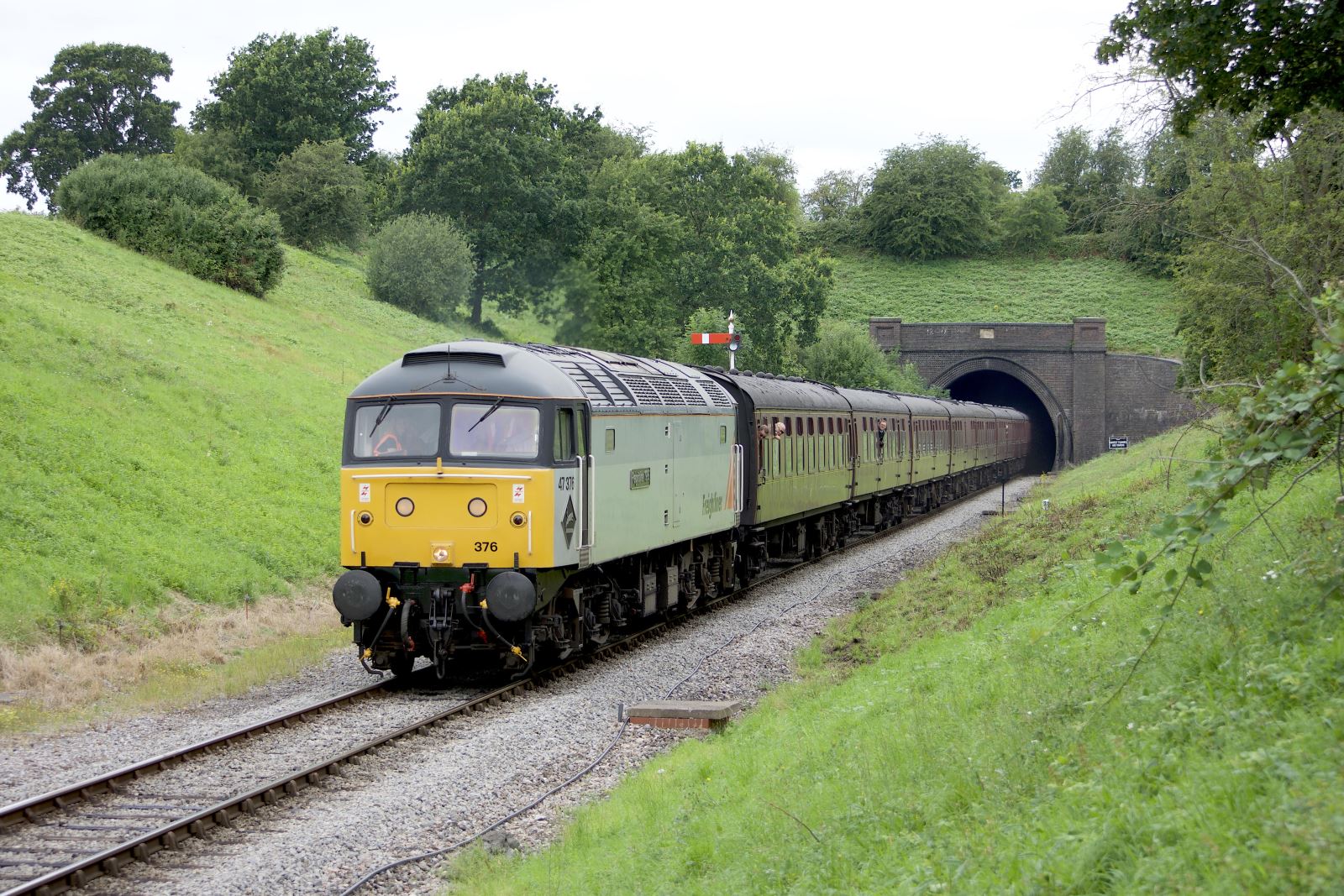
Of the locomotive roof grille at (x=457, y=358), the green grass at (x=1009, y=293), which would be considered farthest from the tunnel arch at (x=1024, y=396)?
the locomotive roof grille at (x=457, y=358)

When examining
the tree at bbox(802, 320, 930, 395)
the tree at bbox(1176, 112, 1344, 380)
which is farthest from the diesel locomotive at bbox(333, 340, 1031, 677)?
the tree at bbox(802, 320, 930, 395)

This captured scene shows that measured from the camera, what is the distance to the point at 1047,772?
245 inches

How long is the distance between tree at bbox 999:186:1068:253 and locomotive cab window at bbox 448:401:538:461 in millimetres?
87300

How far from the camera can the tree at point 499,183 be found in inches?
1949

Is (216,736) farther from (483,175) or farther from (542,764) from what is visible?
(483,175)

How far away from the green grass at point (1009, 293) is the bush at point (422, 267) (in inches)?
1360

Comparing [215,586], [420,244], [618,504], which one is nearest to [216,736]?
[618,504]

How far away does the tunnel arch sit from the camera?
59.7 meters

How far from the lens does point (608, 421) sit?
13.8 metres

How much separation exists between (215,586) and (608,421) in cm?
677

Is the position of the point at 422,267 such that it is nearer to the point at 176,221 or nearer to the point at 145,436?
the point at 176,221

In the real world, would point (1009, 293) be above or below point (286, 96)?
below

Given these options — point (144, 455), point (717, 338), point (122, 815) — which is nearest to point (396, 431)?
point (122, 815)

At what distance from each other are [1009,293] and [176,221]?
202 ft
